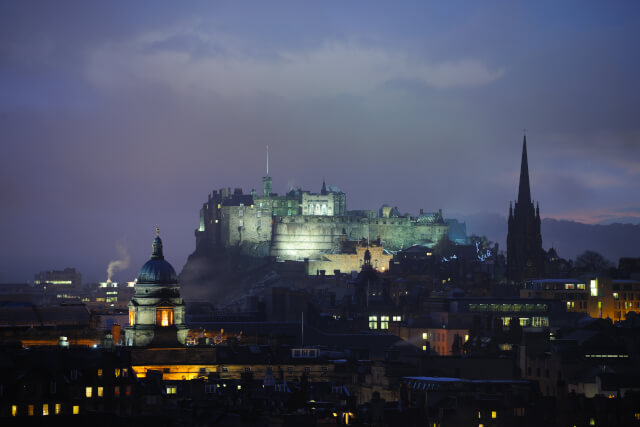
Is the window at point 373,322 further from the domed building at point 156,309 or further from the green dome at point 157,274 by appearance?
the green dome at point 157,274

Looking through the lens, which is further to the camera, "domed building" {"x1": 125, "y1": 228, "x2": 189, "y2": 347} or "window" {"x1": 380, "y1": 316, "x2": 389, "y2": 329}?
"window" {"x1": 380, "y1": 316, "x2": 389, "y2": 329}

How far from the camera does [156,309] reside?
389 feet

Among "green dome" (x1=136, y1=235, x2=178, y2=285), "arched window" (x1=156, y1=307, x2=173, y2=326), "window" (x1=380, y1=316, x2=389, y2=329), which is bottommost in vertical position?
"arched window" (x1=156, y1=307, x2=173, y2=326)

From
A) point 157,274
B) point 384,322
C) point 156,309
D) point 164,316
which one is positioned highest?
point 157,274

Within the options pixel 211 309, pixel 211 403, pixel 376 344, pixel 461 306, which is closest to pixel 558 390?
pixel 211 403

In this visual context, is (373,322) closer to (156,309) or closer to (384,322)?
(384,322)

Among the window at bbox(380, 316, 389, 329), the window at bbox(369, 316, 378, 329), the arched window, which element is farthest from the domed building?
the window at bbox(380, 316, 389, 329)

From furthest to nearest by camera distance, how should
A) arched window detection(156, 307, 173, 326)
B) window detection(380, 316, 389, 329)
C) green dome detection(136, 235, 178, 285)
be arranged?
window detection(380, 316, 389, 329) < arched window detection(156, 307, 173, 326) < green dome detection(136, 235, 178, 285)

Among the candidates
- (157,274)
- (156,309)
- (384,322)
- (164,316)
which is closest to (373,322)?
(384,322)

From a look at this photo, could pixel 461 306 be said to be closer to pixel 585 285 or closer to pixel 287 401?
pixel 585 285

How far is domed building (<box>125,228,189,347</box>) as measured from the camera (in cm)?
11781

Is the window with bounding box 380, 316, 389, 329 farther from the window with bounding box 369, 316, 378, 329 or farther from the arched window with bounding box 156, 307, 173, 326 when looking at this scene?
the arched window with bounding box 156, 307, 173, 326

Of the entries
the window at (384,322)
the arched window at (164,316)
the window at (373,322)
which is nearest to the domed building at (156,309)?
the arched window at (164,316)

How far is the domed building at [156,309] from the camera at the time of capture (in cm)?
11781
